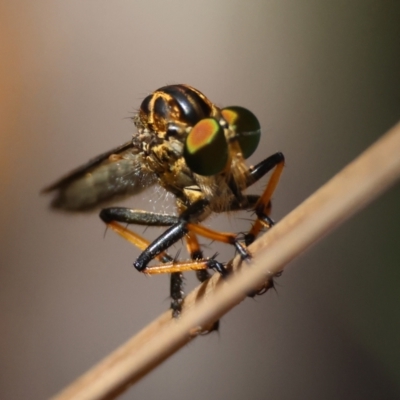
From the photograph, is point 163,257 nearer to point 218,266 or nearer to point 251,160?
point 218,266

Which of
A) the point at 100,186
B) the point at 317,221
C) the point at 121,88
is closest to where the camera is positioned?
the point at 317,221

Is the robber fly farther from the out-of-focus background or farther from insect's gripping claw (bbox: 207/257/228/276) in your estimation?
the out-of-focus background

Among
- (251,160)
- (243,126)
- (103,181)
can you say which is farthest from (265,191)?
(251,160)

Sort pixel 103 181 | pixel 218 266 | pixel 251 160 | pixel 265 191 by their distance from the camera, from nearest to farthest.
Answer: pixel 218 266
pixel 265 191
pixel 103 181
pixel 251 160

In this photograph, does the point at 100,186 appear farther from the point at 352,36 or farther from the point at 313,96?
the point at 352,36

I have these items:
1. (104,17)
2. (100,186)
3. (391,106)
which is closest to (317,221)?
(100,186)
